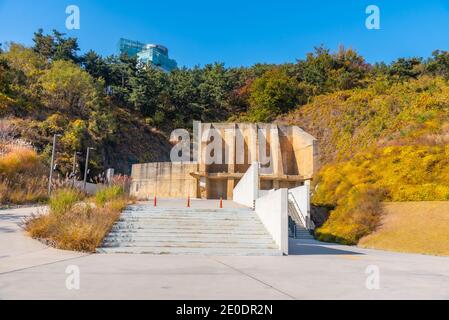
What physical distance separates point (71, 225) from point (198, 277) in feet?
16.9

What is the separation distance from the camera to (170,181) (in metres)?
33.7

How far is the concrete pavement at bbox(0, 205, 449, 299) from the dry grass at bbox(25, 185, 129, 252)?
1.60ft

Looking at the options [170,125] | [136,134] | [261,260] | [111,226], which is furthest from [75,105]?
[261,260]

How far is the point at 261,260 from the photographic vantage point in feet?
30.7

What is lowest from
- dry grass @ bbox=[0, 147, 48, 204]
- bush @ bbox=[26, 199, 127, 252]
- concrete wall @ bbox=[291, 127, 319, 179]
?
bush @ bbox=[26, 199, 127, 252]

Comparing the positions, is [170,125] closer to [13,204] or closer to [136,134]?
→ [136,134]

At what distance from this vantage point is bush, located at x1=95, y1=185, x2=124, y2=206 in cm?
1449

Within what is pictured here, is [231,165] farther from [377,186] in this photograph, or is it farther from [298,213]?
[377,186]

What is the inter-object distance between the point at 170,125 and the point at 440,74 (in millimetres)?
37457

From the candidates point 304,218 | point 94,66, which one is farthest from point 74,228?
point 94,66

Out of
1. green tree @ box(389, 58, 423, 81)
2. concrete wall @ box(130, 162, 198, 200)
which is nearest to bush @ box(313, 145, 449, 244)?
concrete wall @ box(130, 162, 198, 200)
